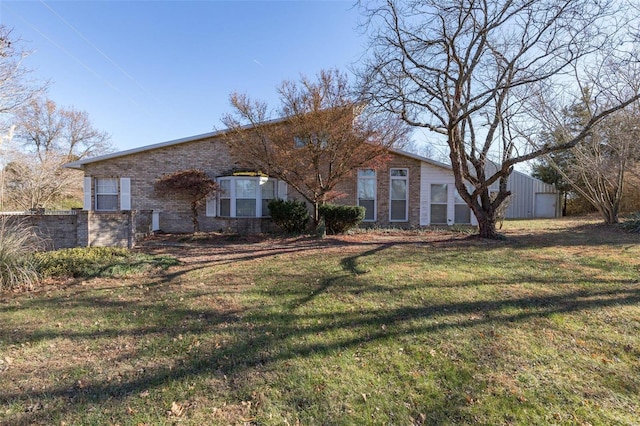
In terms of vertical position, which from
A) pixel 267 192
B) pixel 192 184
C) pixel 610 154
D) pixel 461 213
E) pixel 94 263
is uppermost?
pixel 610 154

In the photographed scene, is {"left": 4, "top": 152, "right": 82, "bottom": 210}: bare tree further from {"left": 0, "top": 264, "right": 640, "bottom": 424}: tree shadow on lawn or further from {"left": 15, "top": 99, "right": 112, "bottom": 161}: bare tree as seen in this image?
{"left": 0, "top": 264, "right": 640, "bottom": 424}: tree shadow on lawn

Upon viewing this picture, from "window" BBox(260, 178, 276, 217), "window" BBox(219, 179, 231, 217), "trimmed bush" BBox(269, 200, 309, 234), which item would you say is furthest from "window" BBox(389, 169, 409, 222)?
"window" BBox(219, 179, 231, 217)

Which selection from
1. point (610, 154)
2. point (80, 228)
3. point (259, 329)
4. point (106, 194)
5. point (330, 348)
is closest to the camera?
point (330, 348)

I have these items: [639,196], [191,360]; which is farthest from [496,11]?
[639,196]

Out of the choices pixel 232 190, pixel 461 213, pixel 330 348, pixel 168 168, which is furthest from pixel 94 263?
pixel 461 213

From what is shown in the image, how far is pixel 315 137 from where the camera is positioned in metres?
10.9

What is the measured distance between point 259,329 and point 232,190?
33.6ft

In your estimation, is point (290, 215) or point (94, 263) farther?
point (290, 215)

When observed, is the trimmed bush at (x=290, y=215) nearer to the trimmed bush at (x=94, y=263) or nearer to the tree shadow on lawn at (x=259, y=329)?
the trimmed bush at (x=94, y=263)

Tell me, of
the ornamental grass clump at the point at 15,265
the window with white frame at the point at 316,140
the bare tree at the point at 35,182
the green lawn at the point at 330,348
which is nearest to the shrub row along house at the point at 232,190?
the window with white frame at the point at 316,140

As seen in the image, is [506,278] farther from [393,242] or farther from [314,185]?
[314,185]

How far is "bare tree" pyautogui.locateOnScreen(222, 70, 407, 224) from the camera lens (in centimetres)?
1046

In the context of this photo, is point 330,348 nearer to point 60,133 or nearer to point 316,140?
point 316,140

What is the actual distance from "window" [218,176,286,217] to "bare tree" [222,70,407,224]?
65.3 inches
